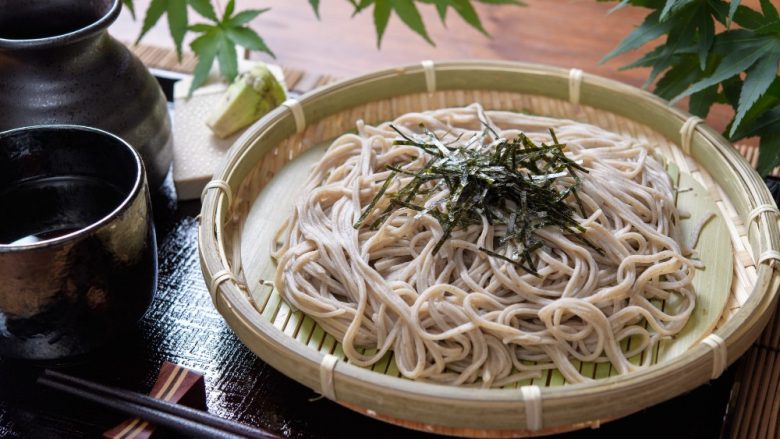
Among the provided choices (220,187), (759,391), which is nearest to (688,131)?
(759,391)

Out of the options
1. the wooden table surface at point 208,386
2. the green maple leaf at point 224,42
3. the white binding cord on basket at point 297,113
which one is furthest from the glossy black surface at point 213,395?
the green maple leaf at point 224,42

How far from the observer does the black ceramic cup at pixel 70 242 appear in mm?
1939

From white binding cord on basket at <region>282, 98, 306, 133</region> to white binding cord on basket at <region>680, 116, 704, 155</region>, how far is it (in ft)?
3.84

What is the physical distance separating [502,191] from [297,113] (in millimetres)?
806

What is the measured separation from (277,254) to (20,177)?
708 mm

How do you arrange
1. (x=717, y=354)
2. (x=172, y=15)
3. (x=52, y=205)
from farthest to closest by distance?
(x=172, y=15) < (x=52, y=205) < (x=717, y=354)

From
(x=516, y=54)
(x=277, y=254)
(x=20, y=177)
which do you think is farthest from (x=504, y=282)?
(x=516, y=54)

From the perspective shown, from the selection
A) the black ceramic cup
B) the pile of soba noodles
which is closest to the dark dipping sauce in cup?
the black ceramic cup

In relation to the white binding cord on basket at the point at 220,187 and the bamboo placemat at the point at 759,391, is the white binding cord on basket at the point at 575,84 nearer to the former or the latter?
the bamboo placemat at the point at 759,391

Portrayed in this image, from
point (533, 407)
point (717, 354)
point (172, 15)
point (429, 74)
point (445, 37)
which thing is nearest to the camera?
point (533, 407)

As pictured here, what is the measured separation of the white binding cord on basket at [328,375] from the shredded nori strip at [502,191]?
451 mm

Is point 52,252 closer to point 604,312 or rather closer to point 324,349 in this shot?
point 324,349

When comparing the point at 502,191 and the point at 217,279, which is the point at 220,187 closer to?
the point at 217,279

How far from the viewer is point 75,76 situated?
242cm
